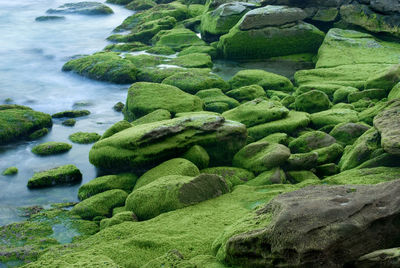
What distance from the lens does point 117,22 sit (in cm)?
3922

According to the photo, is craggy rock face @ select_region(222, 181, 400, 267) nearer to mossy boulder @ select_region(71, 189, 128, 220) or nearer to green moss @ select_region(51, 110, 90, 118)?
mossy boulder @ select_region(71, 189, 128, 220)

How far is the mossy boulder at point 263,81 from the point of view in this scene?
19.2 meters

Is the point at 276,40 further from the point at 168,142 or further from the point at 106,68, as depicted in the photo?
the point at 168,142

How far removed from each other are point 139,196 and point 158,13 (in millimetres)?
28715

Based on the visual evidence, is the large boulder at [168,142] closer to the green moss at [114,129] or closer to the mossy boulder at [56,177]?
the mossy boulder at [56,177]

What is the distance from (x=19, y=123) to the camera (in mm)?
16281

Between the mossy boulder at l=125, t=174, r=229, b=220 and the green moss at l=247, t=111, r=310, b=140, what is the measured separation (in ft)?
15.6

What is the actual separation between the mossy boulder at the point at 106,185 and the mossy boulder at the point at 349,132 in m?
6.10

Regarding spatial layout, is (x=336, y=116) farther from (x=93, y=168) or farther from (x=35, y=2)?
(x=35, y=2)

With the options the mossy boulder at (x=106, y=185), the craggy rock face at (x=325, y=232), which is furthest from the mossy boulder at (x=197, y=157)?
the craggy rock face at (x=325, y=232)

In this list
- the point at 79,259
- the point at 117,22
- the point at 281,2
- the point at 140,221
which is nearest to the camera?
the point at 79,259

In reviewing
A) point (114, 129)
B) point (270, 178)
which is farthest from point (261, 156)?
point (114, 129)

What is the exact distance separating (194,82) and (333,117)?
723 cm

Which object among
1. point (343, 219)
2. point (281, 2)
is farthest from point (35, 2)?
point (343, 219)
